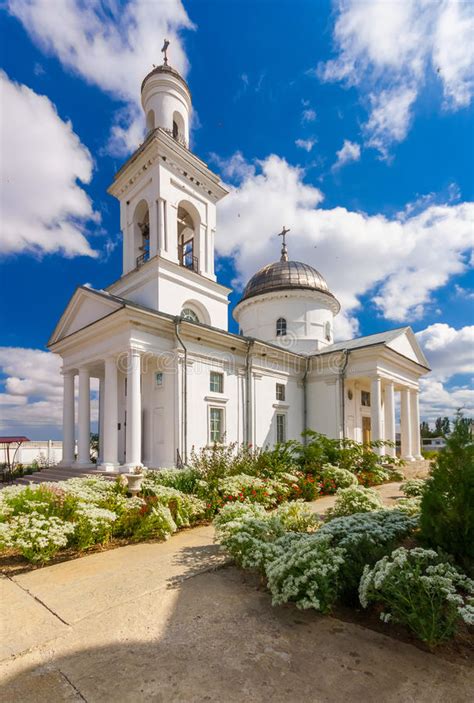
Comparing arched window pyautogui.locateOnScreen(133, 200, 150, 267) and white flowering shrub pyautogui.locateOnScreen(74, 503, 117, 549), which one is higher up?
arched window pyautogui.locateOnScreen(133, 200, 150, 267)

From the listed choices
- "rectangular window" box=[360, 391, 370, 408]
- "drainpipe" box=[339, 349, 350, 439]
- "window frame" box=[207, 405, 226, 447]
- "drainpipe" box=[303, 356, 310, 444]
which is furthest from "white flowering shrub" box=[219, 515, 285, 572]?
"rectangular window" box=[360, 391, 370, 408]

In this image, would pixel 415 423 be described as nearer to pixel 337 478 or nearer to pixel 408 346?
pixel 408 346

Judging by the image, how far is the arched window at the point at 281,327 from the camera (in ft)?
76.7

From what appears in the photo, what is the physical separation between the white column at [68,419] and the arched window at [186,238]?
7.77m

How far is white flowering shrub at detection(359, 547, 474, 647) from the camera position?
292cm

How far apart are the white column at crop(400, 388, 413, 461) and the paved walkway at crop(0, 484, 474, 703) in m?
20.5

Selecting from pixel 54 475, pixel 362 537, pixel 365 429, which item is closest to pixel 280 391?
pixel 365 429

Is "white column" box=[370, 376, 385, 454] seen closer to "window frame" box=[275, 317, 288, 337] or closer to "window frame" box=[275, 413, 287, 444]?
"window frame" box=[275, 413, 287, 444]

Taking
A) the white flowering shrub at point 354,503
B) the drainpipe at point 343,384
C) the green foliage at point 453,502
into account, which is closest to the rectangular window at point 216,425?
the drainpipe at point 343,384

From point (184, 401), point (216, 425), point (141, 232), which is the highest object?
point (141, 232)

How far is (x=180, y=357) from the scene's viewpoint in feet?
46.1

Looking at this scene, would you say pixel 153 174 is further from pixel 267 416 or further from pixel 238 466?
pixel 238 466

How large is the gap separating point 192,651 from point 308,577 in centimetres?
127

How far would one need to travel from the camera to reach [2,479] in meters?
16.7
